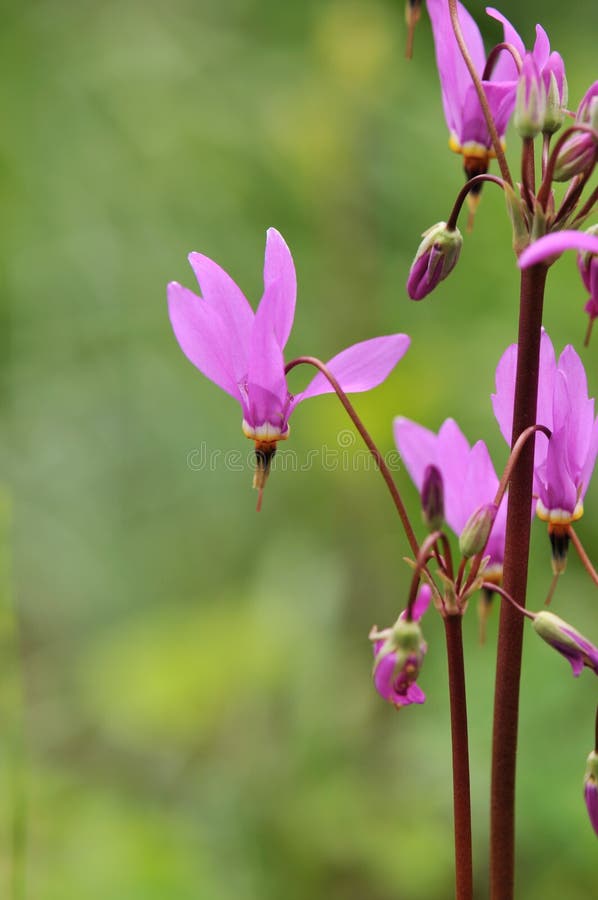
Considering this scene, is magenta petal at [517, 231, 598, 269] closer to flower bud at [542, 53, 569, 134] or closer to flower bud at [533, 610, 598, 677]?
flower bud at [542, 53, 569, 134]

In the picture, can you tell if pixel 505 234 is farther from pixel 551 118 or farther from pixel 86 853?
pixel 551 118

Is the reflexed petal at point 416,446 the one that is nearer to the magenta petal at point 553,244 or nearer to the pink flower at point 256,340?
the pink flower at point 256,340

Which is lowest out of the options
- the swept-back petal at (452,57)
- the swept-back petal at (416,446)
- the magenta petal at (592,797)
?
the magenta petal at (592,797)

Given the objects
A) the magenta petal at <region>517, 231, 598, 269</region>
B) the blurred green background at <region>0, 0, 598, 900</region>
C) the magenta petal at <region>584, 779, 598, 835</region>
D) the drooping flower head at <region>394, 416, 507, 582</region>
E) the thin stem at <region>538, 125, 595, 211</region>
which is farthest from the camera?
the blurred green background at <region>0, 0, 598, 900</region>

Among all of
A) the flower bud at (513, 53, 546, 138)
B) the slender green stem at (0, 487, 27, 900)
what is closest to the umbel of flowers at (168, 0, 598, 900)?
the flower bud at (513, 53, 546, 138)

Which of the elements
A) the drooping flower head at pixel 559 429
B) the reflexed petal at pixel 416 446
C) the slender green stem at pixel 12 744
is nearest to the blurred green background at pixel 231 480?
the slender green stem at pixel 12 744

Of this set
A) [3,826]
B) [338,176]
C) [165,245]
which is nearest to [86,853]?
[3,826]

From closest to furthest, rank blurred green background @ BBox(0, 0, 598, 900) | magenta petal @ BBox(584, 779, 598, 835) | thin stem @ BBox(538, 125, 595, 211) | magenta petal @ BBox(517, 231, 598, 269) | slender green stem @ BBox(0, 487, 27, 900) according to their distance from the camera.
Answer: magenta petal @ BBox(517, 231, 598, 269) → thin stem @ BBox(538, 125, 595, 211) → magenta petal @ BBox(584, 779, 598, 835) → slender green stem @ BBox(0, 487, 27, 900) → blurred green background @ BBox(0, 0, 598, 900)
